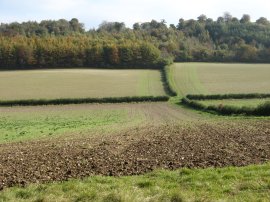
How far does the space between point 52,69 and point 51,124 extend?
3065 inches

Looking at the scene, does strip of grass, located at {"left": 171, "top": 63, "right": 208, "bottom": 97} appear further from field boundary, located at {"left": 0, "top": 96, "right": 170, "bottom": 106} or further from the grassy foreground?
the grassy foreground

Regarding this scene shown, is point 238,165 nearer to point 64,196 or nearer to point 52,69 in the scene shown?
point 64,196

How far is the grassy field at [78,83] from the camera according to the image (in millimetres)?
81375

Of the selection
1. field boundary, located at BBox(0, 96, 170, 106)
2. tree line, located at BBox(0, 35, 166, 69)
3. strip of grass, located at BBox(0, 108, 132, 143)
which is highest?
tree line, located at BBox(0, 35, 166, 69)

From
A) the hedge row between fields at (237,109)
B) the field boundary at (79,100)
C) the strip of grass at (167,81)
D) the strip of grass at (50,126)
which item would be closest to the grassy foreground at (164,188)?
the strip of grass at (50,126)

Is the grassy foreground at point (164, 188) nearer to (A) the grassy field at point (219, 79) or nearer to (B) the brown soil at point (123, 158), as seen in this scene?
(B) the brown soil at point (123, 158)

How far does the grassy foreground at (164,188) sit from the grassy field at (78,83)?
65.9 metres

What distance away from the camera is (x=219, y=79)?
99688 mm

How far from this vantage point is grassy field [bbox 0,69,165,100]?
8138 centimetres

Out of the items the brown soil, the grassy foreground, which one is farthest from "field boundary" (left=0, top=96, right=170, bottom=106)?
the grassy foreground

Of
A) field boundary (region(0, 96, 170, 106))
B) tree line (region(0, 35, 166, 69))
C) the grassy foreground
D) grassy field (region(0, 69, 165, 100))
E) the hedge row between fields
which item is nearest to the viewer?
the grassy foreground

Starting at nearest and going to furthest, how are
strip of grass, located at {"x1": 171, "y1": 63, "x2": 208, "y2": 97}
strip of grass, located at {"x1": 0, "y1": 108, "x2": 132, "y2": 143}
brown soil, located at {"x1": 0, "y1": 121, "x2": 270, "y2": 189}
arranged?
brown soil, located at {"x1": 0, "y1": 121, "x2": 270, "y2": 189}
strip of grass, located at {"x1": 0, "y1": 108, "x2": 132, "y2": 143}
strip of grass, located at {"x1": 171, "y1": 63, "x2": 208, "y2": 97}

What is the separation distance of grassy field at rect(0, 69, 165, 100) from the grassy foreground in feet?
216

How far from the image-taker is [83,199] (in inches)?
418
